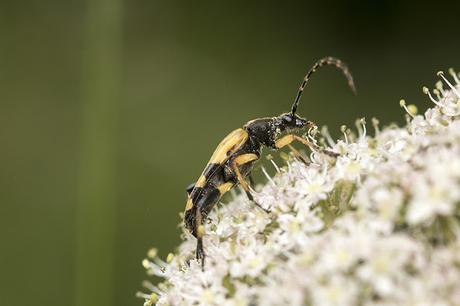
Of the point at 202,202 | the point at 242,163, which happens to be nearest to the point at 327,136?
the point at 242,163

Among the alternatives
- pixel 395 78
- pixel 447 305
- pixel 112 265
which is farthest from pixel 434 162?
pixel 395 78

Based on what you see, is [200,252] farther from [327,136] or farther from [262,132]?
[327,136]

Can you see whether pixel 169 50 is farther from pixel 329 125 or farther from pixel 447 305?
pixel 447 305

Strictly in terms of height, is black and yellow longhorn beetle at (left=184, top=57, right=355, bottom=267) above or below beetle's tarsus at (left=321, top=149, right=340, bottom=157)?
above

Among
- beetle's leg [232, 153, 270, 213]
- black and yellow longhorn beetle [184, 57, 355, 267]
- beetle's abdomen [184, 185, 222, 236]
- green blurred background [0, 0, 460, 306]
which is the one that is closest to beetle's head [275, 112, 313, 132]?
black and yellow longhorn beetle [184, 57, 355, 267]

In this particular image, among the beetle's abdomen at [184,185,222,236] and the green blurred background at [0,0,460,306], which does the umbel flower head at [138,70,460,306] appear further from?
the green blurred background at [0,0,460,306]

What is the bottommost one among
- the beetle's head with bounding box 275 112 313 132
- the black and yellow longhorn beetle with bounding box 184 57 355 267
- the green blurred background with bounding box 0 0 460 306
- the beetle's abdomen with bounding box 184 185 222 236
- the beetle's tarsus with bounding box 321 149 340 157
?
the beetle's tarsus with bounding box 321 149 340 157
